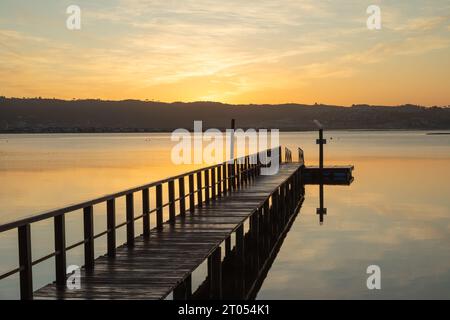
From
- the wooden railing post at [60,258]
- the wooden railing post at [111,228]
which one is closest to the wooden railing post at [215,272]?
the wooden railing post at [111,228]

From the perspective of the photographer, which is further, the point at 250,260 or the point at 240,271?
the point at 250,260

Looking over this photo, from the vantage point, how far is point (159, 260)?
10859 millimetres

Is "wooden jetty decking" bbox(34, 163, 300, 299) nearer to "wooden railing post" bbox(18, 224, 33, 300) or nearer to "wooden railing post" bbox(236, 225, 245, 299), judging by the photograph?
"wooden railing post" bbox(18, 224, 33, 300)

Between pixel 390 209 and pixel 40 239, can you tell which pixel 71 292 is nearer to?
pixel 40 239

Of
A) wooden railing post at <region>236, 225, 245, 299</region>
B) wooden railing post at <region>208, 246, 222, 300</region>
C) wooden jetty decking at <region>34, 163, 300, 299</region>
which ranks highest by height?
wooden jetty decking at <region>34, 163, 300, 299</region>

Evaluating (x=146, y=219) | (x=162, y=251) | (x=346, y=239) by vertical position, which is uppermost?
(x=146, y=219)

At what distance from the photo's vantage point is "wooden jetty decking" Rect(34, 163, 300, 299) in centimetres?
865

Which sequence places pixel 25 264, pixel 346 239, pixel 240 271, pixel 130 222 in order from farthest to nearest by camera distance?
pixel 346 239 < pixel 240 271 < pixel 130 222 < pixel 25 264

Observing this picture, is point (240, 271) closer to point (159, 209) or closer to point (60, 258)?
point (159, 209)

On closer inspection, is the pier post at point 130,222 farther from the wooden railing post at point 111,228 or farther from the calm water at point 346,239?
the calm water at point 346,239

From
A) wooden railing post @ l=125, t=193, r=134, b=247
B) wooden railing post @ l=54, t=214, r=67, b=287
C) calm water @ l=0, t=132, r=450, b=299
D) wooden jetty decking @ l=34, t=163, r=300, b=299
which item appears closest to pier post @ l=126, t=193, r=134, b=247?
wooden railing post @ l=125, t=193, r=134, b=247

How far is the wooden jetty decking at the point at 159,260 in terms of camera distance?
8.65 meters

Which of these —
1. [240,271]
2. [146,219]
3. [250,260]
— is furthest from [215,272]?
[250,260]
